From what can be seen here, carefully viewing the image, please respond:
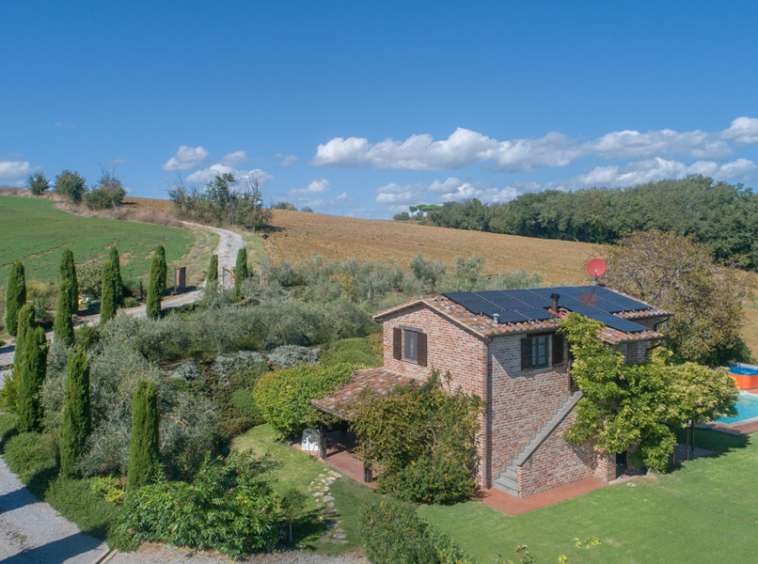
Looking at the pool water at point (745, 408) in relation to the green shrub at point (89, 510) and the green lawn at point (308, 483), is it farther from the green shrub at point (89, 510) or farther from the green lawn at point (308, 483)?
the green shrub at point (89, 510)

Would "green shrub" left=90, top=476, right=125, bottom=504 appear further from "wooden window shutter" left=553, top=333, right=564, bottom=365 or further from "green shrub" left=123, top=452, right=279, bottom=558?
"wooden window shutter" left=553, top=333, right=564, bottom=365

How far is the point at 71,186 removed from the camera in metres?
83.5

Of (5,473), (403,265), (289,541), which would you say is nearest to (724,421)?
(289,541)

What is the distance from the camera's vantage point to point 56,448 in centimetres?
1636

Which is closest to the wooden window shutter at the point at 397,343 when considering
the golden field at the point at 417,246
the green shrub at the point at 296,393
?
the green shrub at the point at 296,393

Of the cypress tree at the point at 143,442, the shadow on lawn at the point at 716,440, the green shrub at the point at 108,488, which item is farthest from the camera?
the shadow on lawn at the point at 716,440

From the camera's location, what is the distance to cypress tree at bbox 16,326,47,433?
17.8 meters

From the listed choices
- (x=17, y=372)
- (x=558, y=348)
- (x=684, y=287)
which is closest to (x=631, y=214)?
(x=684, y=287)

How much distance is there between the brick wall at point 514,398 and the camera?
14.8m

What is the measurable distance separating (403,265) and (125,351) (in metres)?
36.0

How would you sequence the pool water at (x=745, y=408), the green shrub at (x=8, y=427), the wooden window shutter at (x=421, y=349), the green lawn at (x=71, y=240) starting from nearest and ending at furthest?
the wooden window shutter at (x=421, y=349) → the green shrub at (x=8, y=427) → the pool water at (x=745, y=408) → the green lawn at (x=71, y=240)

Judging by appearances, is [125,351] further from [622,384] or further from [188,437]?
[622,384]

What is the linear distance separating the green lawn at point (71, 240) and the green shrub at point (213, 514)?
36.4m

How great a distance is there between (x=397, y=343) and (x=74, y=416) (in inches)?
381
